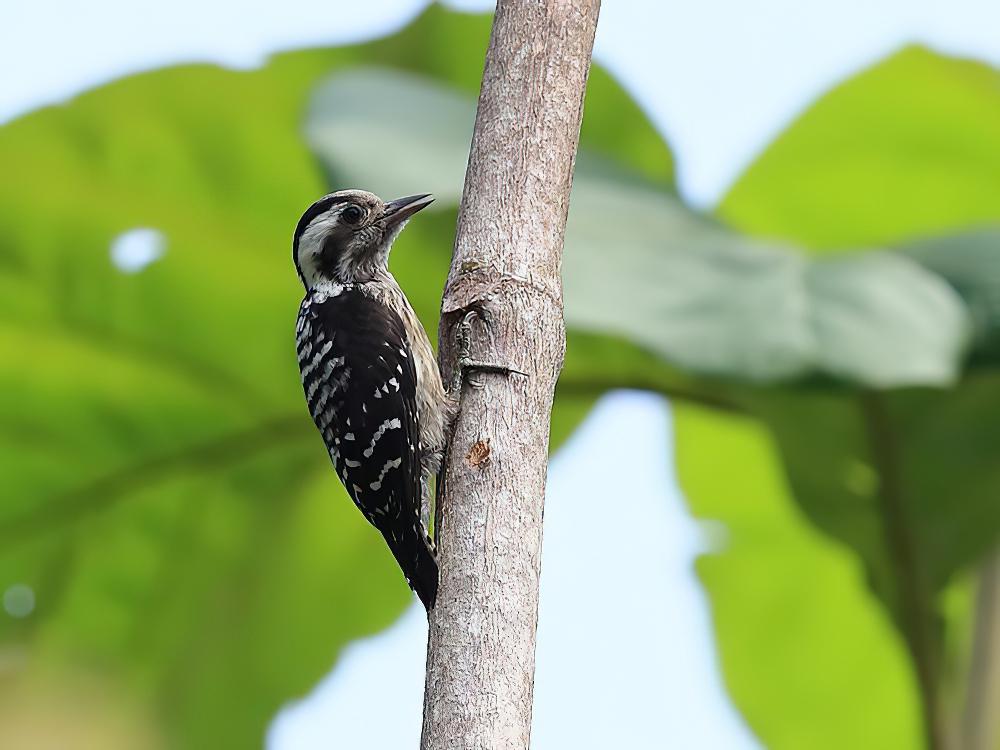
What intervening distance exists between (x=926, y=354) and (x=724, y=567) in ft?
7.13

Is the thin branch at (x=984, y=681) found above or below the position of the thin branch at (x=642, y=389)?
below

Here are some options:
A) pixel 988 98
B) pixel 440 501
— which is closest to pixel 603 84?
pixel 988 98

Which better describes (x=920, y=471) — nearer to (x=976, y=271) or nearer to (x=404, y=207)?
(x=976, y=271)

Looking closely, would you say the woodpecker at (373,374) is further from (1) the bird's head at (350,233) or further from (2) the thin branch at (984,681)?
(2) the thin branch at (984,681)

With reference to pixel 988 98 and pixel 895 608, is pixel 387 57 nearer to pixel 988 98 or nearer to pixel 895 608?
pixel 988 98

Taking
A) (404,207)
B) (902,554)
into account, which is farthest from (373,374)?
(902,554)

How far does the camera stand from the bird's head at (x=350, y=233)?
3.45 m

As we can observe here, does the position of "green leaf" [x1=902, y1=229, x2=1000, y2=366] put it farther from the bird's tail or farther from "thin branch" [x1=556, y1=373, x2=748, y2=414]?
the bird's tail

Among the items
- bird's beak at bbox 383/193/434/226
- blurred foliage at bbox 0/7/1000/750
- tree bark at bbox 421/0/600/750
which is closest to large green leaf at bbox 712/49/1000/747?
blurred foliage at bbox 0/7/1000/750

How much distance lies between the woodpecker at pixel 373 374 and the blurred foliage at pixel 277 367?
182 millimetres

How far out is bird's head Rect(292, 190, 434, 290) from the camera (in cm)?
345

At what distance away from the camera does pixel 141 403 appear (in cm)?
391

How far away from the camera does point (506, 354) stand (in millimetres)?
2270

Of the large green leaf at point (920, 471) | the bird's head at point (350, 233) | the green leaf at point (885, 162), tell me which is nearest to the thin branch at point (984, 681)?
the large green leaf at point (920, 471)
